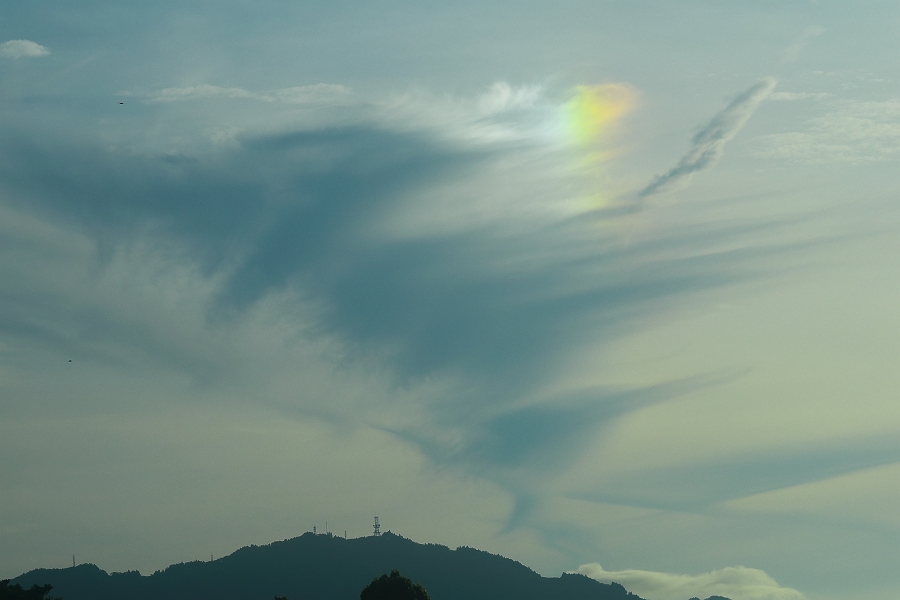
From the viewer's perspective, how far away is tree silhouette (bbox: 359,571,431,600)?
12656 cm

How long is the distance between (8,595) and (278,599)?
4779 cm

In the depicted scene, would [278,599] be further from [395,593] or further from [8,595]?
[8,595]

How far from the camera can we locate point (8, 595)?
14262cm

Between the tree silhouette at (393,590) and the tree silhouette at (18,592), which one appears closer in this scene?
the tree silhouette at (393,590)

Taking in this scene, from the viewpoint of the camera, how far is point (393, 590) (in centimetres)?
12712

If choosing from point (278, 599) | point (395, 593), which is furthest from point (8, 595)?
point (395, 593)

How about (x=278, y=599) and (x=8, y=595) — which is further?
(x=8, y=595)

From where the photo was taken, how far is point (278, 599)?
4872 inches

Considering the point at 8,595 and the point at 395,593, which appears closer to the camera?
the point at 395,593

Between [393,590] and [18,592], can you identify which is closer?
[393,590]

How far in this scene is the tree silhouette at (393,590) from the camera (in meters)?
127

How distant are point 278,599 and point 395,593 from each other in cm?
1523

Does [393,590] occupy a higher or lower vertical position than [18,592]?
lower

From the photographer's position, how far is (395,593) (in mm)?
Result: 126625
